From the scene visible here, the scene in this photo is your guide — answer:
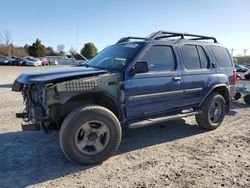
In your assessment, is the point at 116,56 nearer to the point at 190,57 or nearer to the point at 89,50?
the point at 190,57

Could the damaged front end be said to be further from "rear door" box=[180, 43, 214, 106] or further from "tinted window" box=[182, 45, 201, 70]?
"tinted window" box=[182, 45, 201, 70]

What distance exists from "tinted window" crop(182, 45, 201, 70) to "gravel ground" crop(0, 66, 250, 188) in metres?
1.50

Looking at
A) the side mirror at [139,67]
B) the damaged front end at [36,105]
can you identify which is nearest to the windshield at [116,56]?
the side mirror at [139,67]

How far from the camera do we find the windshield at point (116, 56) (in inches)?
203

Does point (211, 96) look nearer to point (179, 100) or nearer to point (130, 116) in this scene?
point (179, 100)

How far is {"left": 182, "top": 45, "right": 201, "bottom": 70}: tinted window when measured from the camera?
19.4 feet

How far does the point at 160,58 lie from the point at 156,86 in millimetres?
616

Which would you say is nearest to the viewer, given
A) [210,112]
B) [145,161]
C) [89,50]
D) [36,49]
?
[145,161]

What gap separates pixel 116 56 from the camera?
549 cm

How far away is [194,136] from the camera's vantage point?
6.12 m

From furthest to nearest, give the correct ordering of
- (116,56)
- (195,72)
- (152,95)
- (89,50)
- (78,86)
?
(89,50), (195,72), (116,56), (152,95), (78,86)

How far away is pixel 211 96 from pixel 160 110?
1.58m

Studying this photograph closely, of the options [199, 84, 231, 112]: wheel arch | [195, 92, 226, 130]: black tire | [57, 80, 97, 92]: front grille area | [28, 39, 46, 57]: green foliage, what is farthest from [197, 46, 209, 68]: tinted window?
[28, 39, 46, 57]: green foliage

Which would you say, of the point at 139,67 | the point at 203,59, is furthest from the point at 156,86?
the point at 203,59
